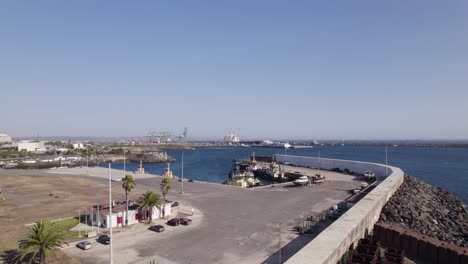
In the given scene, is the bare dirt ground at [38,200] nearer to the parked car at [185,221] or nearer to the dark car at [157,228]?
the dark car at [157,228]

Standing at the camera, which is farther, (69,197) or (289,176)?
(289,176)

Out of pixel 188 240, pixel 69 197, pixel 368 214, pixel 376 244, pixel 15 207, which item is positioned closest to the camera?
pixel 376 244

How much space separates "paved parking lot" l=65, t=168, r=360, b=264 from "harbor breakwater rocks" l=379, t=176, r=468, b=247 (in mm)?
8336

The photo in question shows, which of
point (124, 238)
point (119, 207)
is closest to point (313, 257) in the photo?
point (124, 238)

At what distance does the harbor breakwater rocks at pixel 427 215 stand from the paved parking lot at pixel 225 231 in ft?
27.3

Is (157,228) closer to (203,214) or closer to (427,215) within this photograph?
(203,214)

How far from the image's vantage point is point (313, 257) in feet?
69.3

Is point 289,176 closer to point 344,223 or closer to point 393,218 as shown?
point 393,218

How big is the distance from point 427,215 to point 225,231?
29.2 metres

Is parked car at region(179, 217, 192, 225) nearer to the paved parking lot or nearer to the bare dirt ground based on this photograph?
the paved parking lot

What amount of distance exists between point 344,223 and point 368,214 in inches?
232

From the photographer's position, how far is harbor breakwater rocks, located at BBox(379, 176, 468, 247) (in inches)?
1515

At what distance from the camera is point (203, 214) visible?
41.9 meters

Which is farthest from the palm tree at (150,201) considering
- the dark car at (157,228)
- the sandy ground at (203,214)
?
the dark car at (157,228)
